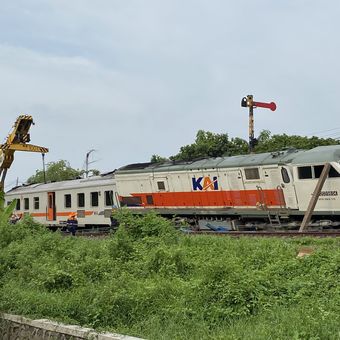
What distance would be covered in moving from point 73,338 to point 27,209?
31001 millimetres

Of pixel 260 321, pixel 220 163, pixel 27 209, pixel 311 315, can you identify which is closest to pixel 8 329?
pixel 260 321

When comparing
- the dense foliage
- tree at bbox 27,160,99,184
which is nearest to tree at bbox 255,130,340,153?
the dense foliage

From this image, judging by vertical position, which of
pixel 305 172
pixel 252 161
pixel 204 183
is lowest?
pixel 305 172

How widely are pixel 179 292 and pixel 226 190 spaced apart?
51.8 ft

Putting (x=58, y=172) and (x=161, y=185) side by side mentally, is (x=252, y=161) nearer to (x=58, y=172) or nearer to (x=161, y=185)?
(x=161, y=185)

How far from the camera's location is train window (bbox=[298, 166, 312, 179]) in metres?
19.8

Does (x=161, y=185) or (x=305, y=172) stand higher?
(x=161, y=185)

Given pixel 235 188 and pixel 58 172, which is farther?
pixel 58 172

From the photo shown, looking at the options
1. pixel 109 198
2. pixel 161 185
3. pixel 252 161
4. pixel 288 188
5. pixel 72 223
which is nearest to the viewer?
pixel 288 188

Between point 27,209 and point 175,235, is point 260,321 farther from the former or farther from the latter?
point 27,209

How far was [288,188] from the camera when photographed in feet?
66.9

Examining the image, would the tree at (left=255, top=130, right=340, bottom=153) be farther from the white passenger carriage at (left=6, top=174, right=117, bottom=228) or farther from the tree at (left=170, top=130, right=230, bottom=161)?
the white passenger carriage at (left=6, top=174, right=117, bottom=228)

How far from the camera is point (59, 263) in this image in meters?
9.60

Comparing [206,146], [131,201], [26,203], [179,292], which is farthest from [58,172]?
[179,292]
